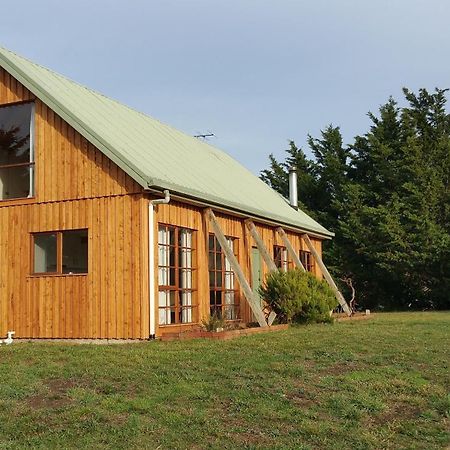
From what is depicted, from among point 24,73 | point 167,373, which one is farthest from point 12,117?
point 167,373

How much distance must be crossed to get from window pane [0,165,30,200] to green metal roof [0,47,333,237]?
5.62ft

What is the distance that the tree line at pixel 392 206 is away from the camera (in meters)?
29.2

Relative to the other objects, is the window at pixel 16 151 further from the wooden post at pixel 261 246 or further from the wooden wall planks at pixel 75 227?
the wooden post at pixel 261 246

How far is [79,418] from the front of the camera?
6.83m

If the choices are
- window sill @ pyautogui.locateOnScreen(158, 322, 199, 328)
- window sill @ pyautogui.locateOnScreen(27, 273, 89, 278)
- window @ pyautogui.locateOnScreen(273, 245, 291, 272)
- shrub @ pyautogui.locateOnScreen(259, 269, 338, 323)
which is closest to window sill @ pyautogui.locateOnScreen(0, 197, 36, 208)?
window sill @ pyautogui.locateOnScreen(27, 273, 89, 278)

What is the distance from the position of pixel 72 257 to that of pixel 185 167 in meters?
4.13

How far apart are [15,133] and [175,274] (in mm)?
4888

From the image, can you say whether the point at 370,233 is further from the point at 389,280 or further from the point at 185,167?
the point at 185,167

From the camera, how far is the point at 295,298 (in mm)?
15672

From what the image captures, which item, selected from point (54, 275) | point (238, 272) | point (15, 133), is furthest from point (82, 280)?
point (15, 133)

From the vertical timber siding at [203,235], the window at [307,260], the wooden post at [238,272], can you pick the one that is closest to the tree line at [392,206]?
the window at [307,260]

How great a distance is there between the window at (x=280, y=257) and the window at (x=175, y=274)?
225 inches

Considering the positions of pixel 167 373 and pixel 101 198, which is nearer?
pixel 167 373

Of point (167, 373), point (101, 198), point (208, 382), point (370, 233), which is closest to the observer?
point (208, 382)
